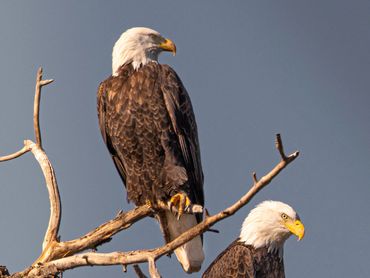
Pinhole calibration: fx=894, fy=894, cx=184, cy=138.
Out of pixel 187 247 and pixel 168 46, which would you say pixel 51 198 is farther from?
pixel 168 46

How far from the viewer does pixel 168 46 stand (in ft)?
25.1

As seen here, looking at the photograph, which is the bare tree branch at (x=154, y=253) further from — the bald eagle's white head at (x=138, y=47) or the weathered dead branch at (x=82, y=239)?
the bald eagle's white head at (x=138, y=47)

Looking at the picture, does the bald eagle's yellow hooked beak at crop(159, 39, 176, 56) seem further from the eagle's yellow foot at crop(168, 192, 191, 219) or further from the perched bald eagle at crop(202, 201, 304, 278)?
the perched bald eagle at crop(202, 201, 304, 278)

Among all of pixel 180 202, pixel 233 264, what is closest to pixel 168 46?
pixel 180 202

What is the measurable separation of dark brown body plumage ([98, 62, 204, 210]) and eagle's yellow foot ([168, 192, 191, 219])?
5 centimetres

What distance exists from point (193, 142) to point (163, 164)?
0.36m

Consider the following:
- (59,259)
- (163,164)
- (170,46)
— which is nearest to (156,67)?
(170,46)

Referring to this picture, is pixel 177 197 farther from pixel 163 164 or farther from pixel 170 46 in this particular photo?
pixel 170 46

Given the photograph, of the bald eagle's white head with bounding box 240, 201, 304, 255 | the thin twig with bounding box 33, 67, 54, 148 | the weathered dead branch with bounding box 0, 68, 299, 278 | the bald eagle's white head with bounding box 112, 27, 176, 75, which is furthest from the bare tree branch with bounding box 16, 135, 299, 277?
the bald eagle's white head with bounding box 240, 201, 304, 255

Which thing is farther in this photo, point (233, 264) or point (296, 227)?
point (296, 227)

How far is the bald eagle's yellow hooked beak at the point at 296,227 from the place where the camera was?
766cm

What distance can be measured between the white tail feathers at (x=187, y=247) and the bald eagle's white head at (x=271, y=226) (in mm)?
448

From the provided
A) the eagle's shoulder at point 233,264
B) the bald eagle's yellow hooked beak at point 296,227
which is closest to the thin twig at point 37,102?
the eagle's shoulder at point 233,264

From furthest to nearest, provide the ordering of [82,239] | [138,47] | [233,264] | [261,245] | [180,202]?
1. [261,245]
2. [138,47]
3. [233,264]
4. [180,202]
5. [82,239]
